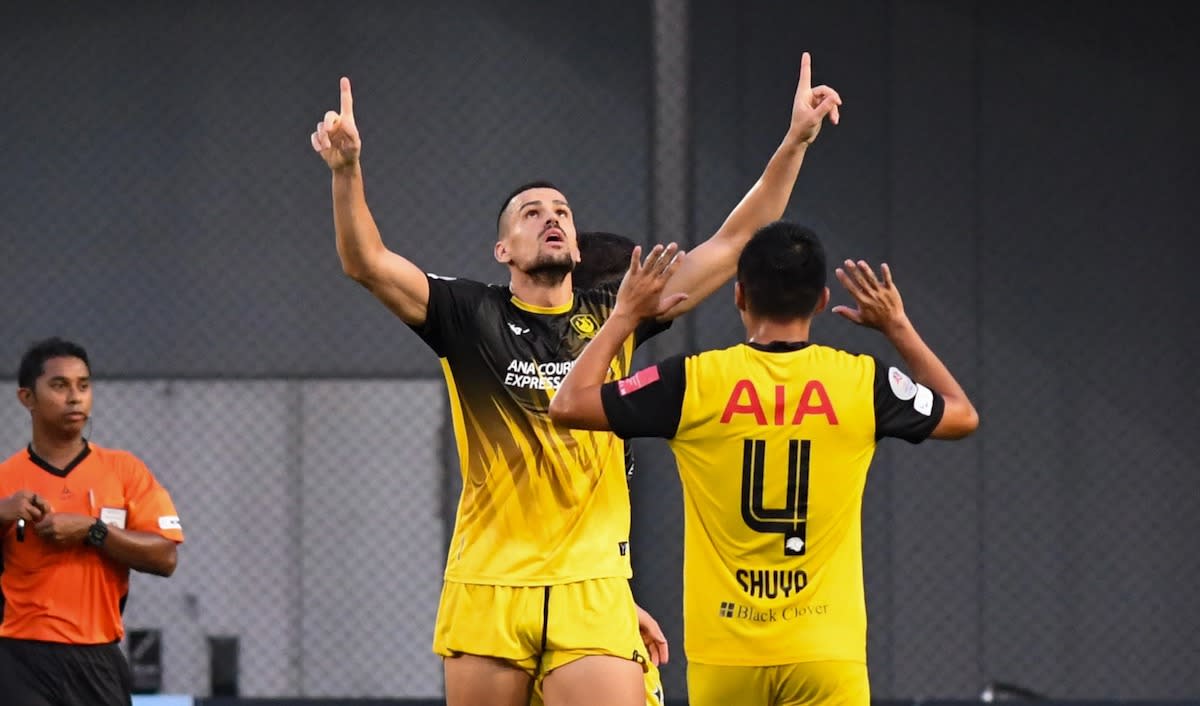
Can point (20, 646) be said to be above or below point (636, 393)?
below

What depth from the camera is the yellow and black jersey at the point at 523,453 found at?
376 cm

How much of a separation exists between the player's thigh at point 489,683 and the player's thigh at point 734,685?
0.58 m

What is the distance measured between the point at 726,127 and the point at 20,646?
4.32m

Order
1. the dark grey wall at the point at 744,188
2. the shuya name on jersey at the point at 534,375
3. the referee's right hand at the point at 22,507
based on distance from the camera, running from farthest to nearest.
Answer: the dark grey wall at the point at 744,188
the referee's right hand at the point at 22,507
the shuya name on jersey at the point at 534,375

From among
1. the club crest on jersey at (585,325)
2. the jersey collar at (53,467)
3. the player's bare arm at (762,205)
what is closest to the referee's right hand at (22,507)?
the jersey collar at (53,467)

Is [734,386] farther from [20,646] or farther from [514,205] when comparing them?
[20,646]

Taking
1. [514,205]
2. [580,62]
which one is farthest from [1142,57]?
[514,205]

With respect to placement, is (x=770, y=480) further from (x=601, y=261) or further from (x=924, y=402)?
(x=601, y=261)

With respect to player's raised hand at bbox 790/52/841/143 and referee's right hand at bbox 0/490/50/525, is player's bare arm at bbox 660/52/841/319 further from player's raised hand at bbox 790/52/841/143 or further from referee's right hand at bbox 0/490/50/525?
referee's right hand at bbox 0/490/50/525

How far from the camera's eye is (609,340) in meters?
3.29

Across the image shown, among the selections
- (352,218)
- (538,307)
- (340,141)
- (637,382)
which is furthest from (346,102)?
(637,382)

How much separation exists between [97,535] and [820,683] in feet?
8.57

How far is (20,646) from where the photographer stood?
193 inches

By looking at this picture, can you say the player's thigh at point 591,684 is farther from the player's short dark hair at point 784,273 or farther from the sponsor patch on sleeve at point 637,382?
the player's short dark hair at point 784,273
